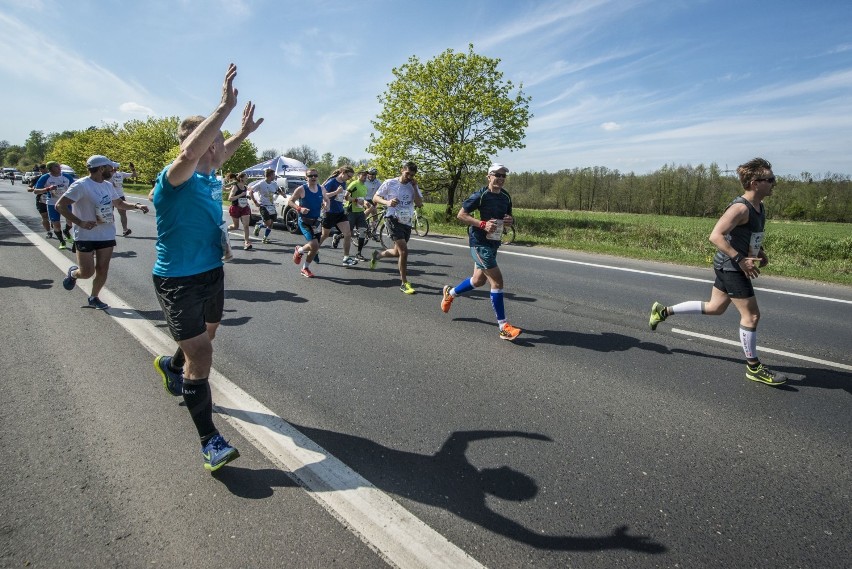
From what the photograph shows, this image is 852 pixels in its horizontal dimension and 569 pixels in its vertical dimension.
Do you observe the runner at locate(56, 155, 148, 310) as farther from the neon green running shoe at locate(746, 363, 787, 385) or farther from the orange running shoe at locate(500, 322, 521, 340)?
the neon green running shoe at locate(746, 363, 787, 385)

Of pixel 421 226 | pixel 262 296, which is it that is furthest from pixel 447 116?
pixel 262 296

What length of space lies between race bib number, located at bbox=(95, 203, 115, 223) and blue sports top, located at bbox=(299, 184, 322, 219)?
342 cm

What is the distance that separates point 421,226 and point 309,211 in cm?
887

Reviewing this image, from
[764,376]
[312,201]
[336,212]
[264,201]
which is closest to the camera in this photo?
[764,376]

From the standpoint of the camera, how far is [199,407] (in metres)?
2.69

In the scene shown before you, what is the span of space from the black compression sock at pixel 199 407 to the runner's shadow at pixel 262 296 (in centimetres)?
395

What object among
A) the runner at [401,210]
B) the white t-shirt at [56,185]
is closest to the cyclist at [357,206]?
the runner at [401,210]

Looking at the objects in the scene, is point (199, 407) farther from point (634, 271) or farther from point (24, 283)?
point (634, 271)

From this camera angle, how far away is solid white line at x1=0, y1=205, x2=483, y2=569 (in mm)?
2047

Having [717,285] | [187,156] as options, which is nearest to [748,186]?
[717,285]

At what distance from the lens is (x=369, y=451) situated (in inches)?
113

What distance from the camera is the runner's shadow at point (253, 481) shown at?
7.93ft

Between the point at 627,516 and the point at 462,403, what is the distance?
1459mm

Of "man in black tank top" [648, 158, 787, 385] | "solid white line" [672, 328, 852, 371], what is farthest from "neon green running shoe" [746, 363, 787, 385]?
"solid white line" [672, 328, 852, 371]
